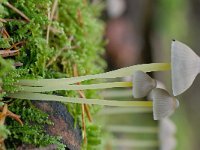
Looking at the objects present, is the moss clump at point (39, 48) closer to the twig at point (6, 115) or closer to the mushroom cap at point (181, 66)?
the twig at point (6, 115)

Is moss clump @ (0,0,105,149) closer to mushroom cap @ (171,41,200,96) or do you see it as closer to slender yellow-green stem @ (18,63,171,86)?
slender yellow-green stem @ (18,63,171,86)

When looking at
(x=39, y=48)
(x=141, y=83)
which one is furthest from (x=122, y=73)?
(x=39, y=48)

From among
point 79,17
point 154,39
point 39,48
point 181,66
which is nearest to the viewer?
point 181,66

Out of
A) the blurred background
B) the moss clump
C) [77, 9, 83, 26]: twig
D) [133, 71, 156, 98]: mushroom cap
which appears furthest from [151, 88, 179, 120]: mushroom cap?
the blurred background

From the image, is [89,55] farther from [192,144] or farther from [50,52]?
[192,144]

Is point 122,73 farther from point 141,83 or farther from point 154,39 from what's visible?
point 154,39

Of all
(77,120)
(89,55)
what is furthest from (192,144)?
(77,120)
